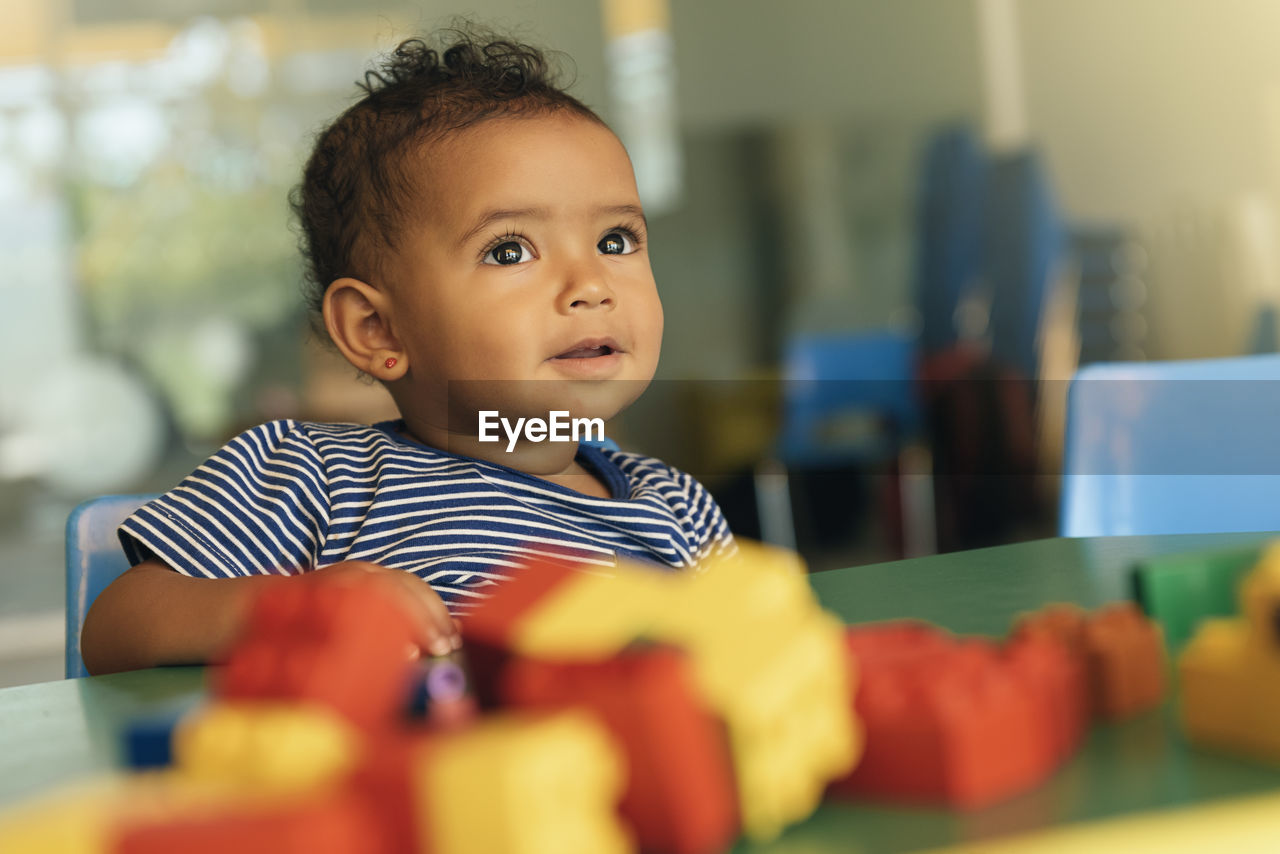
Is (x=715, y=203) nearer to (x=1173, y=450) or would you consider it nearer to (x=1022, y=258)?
(x=1022, y=258)

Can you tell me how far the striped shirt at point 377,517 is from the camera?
820 millimetres

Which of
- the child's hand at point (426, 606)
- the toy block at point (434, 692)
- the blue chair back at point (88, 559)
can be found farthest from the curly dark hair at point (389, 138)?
the toy block at point (434, 692)

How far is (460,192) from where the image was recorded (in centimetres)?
95

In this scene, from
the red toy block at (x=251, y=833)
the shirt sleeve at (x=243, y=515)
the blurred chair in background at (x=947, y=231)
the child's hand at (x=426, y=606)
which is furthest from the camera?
the blurred chair in background at (x=947, y=231)

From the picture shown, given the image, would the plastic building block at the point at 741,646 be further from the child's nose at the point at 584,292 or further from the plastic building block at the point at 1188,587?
the child's nose at the point at 584,292

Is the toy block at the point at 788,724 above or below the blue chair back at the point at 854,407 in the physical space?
above

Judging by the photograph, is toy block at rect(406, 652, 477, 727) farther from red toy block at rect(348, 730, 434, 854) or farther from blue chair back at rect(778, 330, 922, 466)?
blue chair back at rect(778, 330, 922, 466)

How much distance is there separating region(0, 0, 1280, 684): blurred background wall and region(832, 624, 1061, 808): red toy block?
317 cm

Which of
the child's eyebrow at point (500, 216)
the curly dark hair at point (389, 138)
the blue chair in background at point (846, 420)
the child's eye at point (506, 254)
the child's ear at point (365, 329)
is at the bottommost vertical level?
the blue chair in background at point (846, 420)

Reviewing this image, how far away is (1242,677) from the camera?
32 centimetres

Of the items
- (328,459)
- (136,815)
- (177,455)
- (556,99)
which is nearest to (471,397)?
(328,459)

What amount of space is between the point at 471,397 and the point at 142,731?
2.11 ft

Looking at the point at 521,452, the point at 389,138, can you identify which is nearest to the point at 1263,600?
the point at 521,452

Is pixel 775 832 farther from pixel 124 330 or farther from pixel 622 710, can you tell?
pixel 124 330
